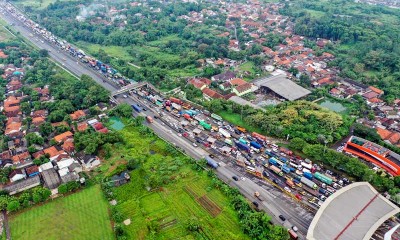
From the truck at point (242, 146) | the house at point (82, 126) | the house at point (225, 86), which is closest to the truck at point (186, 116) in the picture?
the truck at point (242, 146)

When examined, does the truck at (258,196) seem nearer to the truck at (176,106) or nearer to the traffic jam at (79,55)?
the truck at (176,106)

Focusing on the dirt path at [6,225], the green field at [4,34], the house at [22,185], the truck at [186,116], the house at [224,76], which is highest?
the house at [22,185]

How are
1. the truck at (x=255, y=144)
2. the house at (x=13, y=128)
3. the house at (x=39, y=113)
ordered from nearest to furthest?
the truck at (x=255, y=144) < the house at (x=13, y=128) < the house at (x=39, y=113)

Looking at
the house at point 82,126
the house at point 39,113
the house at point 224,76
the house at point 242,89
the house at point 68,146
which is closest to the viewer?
the house at point 68,146

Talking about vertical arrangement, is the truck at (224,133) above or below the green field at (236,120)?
above

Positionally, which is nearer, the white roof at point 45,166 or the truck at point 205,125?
the white roof at point 45,166

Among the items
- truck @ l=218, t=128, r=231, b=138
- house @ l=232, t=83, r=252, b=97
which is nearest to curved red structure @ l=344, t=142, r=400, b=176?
truck @ l=218, t=128, r=231, b=138

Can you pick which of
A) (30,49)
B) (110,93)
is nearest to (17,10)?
(30,49)

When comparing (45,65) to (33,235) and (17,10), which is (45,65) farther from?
(17,10)

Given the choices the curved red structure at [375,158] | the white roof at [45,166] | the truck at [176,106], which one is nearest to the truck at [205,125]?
the truck at [176,106]
